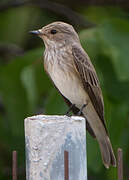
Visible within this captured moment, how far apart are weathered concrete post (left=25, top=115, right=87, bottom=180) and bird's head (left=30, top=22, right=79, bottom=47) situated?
2337mm

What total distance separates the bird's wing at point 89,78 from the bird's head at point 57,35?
14cm

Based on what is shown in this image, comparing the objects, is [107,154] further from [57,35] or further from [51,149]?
[51,149]

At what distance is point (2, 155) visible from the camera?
719 centimetres

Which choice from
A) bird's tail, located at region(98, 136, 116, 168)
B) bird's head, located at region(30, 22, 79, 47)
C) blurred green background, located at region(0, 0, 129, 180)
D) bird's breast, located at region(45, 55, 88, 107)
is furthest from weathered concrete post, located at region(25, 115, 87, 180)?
blurred green background, located at region(0, 0, 129, 180)

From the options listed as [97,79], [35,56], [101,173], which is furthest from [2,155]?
[97,79]

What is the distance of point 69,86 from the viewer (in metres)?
4.97

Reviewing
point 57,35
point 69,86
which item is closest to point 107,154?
point 69,86

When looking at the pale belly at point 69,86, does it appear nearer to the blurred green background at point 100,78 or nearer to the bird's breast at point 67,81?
the bird's breast at point 67,81

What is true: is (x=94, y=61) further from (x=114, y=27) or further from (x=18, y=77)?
(x=18, y=77)

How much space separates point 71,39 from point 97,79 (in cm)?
42

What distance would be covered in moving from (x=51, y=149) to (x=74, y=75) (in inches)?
87.8

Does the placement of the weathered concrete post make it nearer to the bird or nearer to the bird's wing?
the bird

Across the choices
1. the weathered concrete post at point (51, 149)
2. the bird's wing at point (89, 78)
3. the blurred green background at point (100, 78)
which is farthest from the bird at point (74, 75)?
the weathered concrete post at point (51, 149)

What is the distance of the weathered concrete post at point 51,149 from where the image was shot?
281cm
